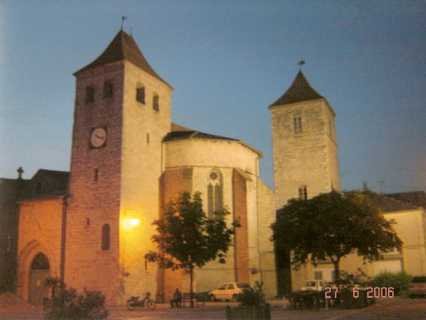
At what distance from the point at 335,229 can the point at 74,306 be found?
58.2 feet

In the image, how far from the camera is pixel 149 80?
120 ft

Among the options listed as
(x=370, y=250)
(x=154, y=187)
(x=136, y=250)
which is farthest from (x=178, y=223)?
(x=370, y=250)

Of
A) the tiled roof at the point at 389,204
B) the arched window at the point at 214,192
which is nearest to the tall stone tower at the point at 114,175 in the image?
the arched window at the point at 214,192

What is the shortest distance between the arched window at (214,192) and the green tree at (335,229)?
8.37 m

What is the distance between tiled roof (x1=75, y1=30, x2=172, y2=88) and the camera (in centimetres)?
3512

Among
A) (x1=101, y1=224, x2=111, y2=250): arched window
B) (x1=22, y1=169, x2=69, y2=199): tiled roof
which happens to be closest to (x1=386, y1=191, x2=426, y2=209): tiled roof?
(x1=101, y1=224, x2=111, y2=250): arched window

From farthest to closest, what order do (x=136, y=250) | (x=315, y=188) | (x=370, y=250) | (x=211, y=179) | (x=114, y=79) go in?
(x=315, y=188) → (x=211, y=179) → (x=114, y=79) → (x=136, y=250) → (x=370, y=250)

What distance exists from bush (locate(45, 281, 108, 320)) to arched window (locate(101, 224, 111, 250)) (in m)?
19.4

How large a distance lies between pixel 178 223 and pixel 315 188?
20948 millimetres

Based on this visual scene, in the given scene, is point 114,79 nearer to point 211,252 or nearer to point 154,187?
point 154,187

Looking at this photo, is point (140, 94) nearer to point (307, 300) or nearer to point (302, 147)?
point (302, 147)

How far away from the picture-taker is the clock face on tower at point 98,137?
33594 mm

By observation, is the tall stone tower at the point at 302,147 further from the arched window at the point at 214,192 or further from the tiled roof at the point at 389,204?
the arched window at the point at 214,192

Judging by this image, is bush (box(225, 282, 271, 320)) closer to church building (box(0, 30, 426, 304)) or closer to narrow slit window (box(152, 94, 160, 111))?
church building (box(0, 30, 426, 304))
